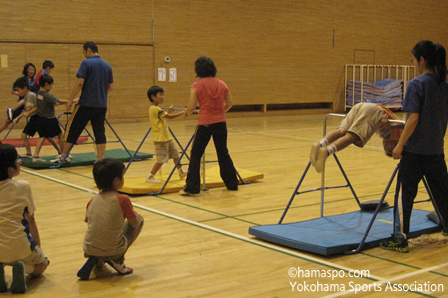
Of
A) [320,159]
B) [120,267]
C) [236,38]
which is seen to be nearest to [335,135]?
[320,159]

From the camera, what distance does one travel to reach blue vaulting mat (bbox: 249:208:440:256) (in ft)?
15.9

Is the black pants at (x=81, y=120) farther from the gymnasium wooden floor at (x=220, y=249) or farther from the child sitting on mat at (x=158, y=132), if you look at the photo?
the child sitting on mat at (x=158, y=132)

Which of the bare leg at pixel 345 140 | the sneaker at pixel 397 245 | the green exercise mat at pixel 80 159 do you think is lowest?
the green exercise mat at pixel 80 159

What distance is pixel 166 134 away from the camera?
7.79 meters

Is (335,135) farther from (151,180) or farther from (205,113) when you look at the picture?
(151,180)

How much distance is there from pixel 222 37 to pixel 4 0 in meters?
6.24

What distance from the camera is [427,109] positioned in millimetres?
4738

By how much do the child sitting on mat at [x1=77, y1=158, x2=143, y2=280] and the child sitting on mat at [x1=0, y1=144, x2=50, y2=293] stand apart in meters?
0.40

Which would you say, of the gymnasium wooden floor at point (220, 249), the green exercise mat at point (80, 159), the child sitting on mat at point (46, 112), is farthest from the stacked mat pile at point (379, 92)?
the child sitting on mat at point (46, 112)

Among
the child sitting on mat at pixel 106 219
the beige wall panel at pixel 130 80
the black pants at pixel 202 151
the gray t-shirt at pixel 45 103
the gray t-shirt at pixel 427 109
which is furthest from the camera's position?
the beige wall panel at pixel 130 80

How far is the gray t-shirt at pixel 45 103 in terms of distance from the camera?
9469 mm

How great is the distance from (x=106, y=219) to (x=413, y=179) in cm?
240

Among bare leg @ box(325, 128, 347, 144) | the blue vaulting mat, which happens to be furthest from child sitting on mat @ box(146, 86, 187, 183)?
bare leg @ box(325, 128, 347, 144)

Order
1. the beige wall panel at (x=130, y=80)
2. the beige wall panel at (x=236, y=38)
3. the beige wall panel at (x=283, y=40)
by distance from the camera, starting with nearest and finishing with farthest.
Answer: the beige wall panel at (x=236, y=38), the beige wall panel at (x=130, y=80), the beige wall panel at (x=283, y=40)
